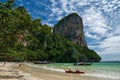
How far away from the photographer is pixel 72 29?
19238cm

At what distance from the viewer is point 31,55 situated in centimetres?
13138

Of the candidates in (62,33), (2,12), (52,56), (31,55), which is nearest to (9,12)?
(2,12)

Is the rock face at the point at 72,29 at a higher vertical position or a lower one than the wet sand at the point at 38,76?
higher

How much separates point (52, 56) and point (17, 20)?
128 metres

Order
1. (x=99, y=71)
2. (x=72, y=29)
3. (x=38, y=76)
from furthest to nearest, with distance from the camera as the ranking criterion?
(x=72, y=29) → (x=99, y=71) → (x=38, y=76)

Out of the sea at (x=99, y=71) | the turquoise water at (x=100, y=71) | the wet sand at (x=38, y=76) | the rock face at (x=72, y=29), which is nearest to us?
the wet sand at (x=38, y=76)

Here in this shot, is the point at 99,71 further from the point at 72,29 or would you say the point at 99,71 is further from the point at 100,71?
the point at 72,29

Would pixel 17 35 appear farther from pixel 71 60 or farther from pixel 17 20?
pixel 71 60

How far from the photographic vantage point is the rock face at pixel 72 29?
190 m

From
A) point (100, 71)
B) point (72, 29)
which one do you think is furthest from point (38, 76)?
point (72, 29)

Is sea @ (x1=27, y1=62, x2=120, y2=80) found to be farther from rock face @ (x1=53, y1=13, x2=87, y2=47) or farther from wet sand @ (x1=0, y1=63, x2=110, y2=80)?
rock face @ (x1=53, y1=13, x2=87, y2=47)

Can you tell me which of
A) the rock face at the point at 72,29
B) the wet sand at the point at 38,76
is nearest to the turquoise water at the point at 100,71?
the wet sand at the point at 38,76

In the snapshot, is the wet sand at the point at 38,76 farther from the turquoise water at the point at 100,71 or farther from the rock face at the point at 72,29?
the rock face at the point at 72,29

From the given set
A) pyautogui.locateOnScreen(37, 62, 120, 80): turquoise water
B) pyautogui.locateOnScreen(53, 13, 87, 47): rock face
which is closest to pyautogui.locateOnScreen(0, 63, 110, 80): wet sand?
pyautogui.locateOnScreen(37, 62, 120, 80): turquoise water
